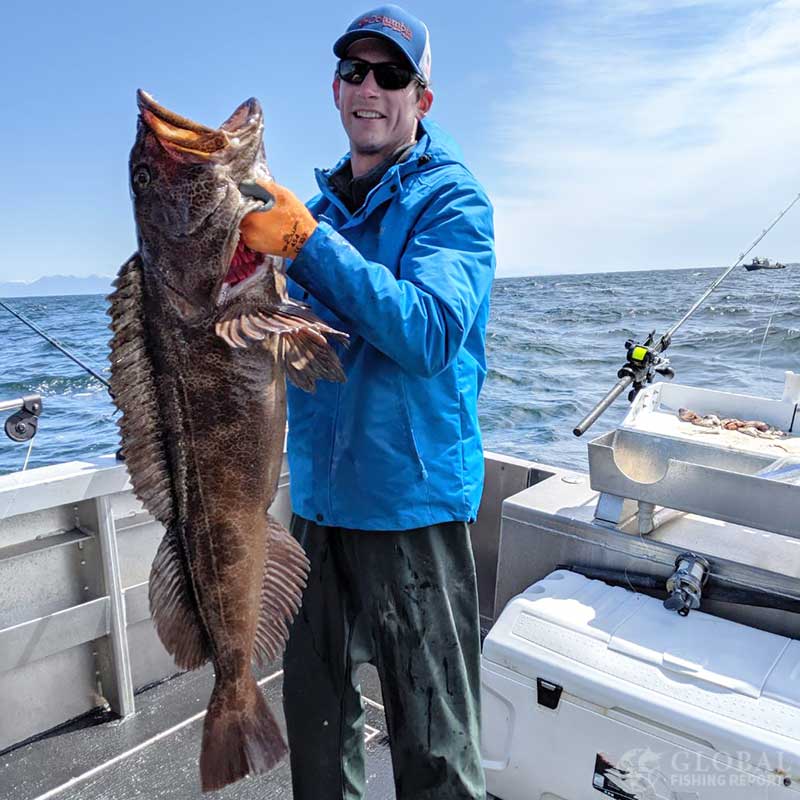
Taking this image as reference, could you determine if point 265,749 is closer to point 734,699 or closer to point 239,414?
point 239,414

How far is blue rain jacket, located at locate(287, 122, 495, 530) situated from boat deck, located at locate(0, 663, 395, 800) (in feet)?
5.56

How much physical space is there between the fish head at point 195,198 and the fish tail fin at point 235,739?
1.14 meters

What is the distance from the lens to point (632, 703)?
96.0 inches

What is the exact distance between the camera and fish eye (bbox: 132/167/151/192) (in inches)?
74.8

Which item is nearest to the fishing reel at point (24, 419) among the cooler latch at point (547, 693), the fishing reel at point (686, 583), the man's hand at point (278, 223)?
the man's hand at point (278, 223)

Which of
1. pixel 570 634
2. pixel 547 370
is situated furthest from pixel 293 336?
pixel 547 370

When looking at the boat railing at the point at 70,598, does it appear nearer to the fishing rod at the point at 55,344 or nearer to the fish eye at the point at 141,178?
the fishing rod at the point at 55,344

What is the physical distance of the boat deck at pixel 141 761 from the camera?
3229 mm

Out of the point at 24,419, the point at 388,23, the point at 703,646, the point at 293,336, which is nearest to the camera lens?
the point at 293,336

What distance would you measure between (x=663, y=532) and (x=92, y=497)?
277 centimetres

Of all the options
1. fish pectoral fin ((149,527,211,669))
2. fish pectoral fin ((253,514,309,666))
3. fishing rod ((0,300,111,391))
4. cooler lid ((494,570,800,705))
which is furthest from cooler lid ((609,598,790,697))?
fishing rod ((0,300,111,391))

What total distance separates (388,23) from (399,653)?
2.00m

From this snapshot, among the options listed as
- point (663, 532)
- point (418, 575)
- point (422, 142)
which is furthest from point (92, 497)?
point (663, 532)

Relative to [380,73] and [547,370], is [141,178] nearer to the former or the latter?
[380,73]
